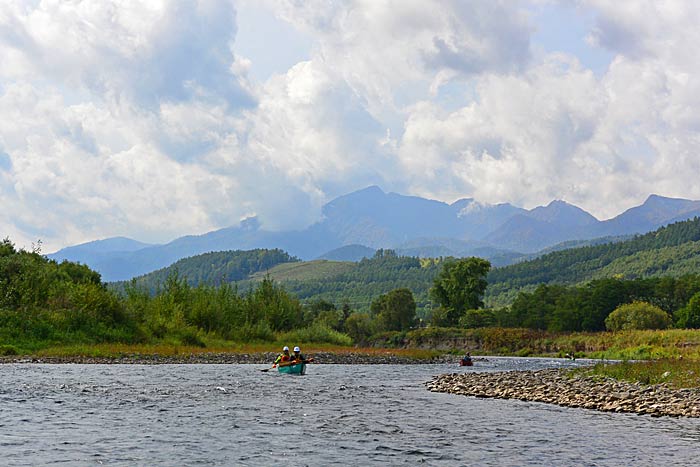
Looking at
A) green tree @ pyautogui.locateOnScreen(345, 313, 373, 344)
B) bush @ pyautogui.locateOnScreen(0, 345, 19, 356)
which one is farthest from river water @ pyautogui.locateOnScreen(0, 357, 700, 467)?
green tree @ pyautogui.locateOnScreen(345, 313, 373, 344)

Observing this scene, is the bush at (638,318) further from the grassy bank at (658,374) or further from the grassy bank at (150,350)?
the grassy bank at (658,374)

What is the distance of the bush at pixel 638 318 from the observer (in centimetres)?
11575

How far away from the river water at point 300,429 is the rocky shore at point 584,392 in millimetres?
1409

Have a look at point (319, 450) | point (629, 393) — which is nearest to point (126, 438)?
point (319, 450)

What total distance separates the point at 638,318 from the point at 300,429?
349ft

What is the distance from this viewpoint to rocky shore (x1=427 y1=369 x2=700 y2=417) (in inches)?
1142

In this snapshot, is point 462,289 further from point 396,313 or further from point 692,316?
point 692,316

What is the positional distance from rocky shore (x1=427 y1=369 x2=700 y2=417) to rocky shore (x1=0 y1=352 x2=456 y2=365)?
23.5 m

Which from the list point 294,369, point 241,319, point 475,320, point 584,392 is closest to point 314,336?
point 241,319

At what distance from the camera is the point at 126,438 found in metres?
21.4

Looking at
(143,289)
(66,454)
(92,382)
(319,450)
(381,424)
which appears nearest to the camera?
(66,454)

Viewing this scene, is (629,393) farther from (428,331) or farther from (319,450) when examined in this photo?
(428,331)

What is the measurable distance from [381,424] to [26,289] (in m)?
49.8

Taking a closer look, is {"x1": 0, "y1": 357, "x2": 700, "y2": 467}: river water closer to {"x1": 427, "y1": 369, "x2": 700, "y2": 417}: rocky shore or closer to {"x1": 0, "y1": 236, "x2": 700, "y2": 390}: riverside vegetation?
{"x1": 427, "y1": 369, "x2": 700, "y2": 417}: rocky shore
